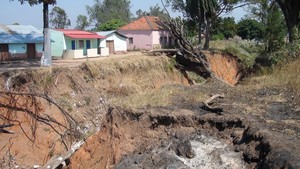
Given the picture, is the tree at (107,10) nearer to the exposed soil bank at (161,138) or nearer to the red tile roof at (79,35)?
the red tile roof at (79,35)

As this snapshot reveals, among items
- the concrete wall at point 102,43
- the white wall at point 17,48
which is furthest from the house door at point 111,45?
the white wall at point 17,48

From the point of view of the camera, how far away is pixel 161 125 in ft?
32.8

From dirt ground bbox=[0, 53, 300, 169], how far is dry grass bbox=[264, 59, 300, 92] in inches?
18.2

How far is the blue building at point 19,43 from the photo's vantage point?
27.6 metres

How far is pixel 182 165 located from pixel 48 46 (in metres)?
15.2

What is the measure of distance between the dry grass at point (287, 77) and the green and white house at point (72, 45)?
62.5 ft

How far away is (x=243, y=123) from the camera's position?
908cm

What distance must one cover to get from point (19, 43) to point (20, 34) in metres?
1.70

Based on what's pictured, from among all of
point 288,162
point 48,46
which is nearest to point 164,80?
point 48,46

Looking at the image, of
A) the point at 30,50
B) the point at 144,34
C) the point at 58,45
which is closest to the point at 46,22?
the point at 30,50

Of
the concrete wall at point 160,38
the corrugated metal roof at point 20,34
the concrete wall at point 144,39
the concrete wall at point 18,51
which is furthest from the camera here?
the concrete wall at point 160,38

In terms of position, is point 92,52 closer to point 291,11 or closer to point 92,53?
point 92,53

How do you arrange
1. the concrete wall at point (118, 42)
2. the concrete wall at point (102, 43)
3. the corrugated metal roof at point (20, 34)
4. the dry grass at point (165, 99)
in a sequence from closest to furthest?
the dry grass at point (165, 99), the corrugated metal roof at point (20, 34), the concrete wall at point (102, 43), the concrete wall at point (118, 42)

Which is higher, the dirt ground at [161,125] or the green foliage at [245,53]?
the green foliage at [245,53]
